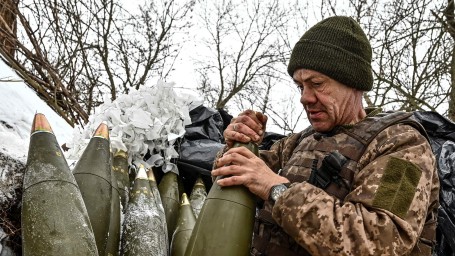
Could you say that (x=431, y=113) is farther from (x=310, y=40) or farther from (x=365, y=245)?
(x=365, y=245)

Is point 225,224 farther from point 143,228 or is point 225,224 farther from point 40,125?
point 40,125

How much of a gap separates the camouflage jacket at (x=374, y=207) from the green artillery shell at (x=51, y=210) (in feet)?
2.33

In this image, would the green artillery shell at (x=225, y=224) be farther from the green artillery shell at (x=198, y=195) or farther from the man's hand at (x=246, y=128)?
the green artillery shell at (x=198, y=195)

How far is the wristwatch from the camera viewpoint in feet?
5.76

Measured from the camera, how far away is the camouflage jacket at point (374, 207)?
156cm

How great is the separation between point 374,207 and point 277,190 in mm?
354

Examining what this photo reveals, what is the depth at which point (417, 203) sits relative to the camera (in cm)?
166

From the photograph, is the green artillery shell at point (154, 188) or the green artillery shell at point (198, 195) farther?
the green artillery shell at point (198, 195)

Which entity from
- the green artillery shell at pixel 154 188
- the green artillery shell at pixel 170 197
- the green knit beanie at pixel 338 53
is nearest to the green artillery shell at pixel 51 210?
the green artillery shell at pixel 154 188

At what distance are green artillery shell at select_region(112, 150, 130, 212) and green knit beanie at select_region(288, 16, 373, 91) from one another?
1.15 metres

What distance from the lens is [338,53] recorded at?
2129 mm

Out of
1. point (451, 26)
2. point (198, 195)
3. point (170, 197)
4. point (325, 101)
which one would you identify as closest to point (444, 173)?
point (325, 101)


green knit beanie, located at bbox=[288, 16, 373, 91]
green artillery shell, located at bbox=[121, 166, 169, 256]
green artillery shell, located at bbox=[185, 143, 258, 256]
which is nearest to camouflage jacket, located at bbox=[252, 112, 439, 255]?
green artillery shell, located at bbox=[185, 143, 258, 256]

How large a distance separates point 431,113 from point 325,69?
1.16 m
